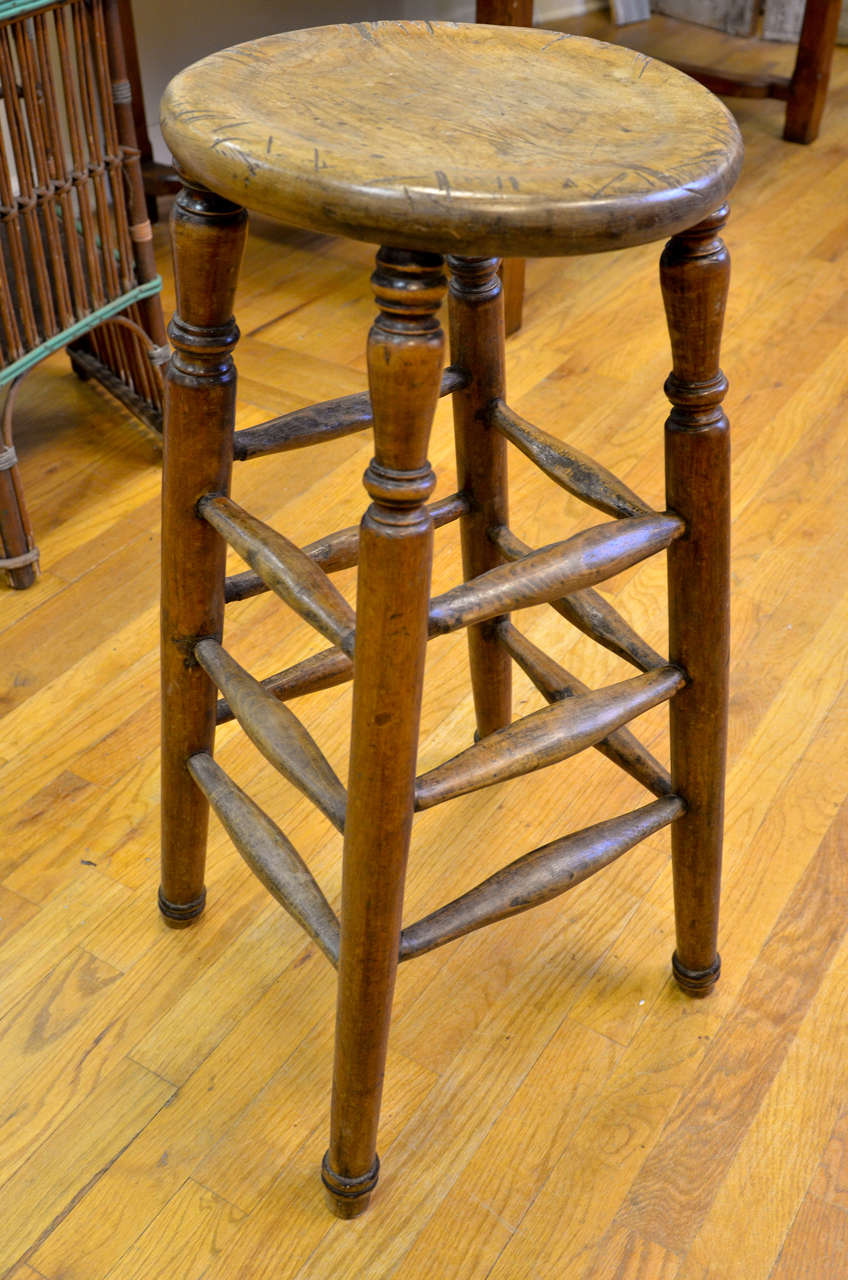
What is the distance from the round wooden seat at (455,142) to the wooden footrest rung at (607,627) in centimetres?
35

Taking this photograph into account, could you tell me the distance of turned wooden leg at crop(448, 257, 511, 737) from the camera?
96 centimetres

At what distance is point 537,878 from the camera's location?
0.90m

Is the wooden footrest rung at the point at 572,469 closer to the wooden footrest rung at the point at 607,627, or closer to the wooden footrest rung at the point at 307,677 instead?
the wooden footrest rung at the point at 607,627

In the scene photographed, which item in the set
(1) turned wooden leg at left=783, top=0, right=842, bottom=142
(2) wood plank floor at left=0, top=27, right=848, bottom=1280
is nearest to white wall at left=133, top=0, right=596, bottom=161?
(1) turned wooden leg at left=783, top=0, right=842, bottom=142

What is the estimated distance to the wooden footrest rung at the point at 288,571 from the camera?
0.78 meters

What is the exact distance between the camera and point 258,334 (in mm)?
1989

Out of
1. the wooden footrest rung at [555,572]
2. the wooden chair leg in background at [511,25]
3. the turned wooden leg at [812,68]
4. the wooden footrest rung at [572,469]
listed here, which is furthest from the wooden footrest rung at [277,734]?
the turned wooden leg at [812,68]

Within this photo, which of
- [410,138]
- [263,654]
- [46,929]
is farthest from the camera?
[263,654]

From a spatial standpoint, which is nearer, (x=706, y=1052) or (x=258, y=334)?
(x=706, y=1052)

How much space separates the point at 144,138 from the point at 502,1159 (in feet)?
6.45

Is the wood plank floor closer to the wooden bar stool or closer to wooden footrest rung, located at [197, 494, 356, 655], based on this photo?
the wooden bar stool

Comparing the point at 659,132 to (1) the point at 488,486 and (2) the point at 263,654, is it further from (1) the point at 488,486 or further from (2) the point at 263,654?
(2) the point at 263,654

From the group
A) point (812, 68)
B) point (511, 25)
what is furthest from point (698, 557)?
point (812, 68)

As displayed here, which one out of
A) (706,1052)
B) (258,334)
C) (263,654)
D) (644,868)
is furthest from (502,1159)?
(258,334)
